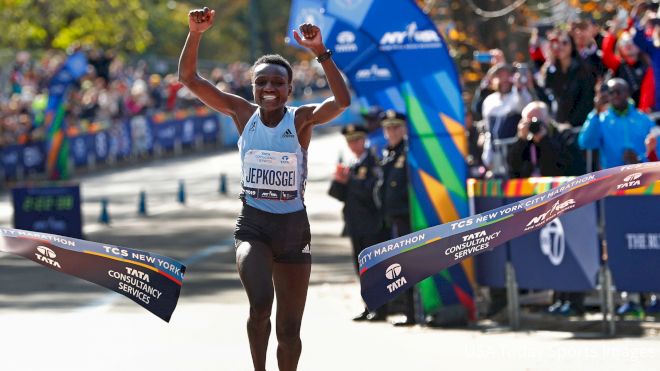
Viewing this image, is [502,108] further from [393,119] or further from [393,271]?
[393,271]

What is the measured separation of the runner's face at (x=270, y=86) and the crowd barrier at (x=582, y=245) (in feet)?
13.0

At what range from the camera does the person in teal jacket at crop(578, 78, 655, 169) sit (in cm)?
1366

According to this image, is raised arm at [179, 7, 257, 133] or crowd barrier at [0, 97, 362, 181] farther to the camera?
crowd barrier at [0, 97, 362, 181]

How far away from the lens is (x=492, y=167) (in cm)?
1611

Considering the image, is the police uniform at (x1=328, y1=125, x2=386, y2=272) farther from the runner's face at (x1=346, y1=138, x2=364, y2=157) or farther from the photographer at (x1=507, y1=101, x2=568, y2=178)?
the photographer at (x1=507, y1=101, x2=568, y2=178)

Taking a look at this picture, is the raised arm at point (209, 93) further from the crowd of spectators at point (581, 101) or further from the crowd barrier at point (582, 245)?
the crowd of spectators at point (581, 101)

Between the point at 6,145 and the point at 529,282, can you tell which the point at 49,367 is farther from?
the point at 6,145

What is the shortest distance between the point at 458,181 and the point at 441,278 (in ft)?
2.72

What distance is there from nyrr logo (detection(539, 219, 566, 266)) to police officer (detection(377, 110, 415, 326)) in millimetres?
1300

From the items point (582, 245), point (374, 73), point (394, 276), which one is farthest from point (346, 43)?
point (394, 276)

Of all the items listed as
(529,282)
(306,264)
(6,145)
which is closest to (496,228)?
(306,264)

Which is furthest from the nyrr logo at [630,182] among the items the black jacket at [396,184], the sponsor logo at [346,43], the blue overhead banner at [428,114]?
the sponsor logo at [346,43]

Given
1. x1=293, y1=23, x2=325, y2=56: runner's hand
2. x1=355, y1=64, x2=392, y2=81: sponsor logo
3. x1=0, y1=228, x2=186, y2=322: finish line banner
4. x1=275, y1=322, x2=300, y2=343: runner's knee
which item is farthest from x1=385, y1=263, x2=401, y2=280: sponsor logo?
x1=355, y1=64, x2=392, y2=81: sponsor logo

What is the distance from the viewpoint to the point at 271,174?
30.2 feet
